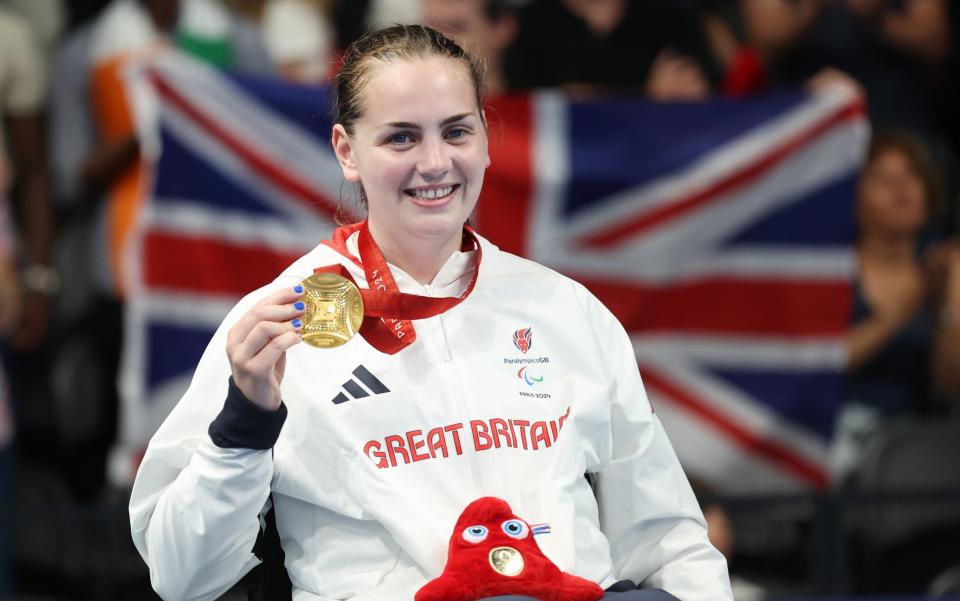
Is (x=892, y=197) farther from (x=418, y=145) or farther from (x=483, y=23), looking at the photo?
(x=418, y=145)

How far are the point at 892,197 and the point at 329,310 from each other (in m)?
3.09

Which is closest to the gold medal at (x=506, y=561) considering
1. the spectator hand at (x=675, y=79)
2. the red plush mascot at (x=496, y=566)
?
the red plush mascot at (x=496, y=566)

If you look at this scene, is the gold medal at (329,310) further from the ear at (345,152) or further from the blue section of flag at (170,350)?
the blue section of flag at (170,350)

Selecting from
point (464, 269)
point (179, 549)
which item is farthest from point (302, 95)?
point (179, 549)

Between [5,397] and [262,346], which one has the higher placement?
[5,397]

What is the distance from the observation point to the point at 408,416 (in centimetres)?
209

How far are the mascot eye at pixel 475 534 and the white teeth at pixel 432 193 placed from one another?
50 centimetres

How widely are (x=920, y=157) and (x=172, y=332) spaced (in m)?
2.43

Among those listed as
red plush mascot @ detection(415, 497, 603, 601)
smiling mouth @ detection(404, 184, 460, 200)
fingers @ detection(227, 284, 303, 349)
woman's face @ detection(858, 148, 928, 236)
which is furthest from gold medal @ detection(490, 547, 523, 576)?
woman's face @ detection(858, 148, 928, 236)

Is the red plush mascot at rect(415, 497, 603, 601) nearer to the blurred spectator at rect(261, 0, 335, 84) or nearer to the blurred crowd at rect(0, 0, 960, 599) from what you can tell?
the blurred crowd at rect(0, 0, 960, 599)

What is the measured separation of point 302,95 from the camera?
428 centimetres

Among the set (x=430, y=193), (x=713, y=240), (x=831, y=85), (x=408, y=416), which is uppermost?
(x=831, y=85)

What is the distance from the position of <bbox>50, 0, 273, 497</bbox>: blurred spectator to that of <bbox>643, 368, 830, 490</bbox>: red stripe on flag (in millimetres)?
1683

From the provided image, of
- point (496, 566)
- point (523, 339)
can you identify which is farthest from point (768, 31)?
point (496, 566)
